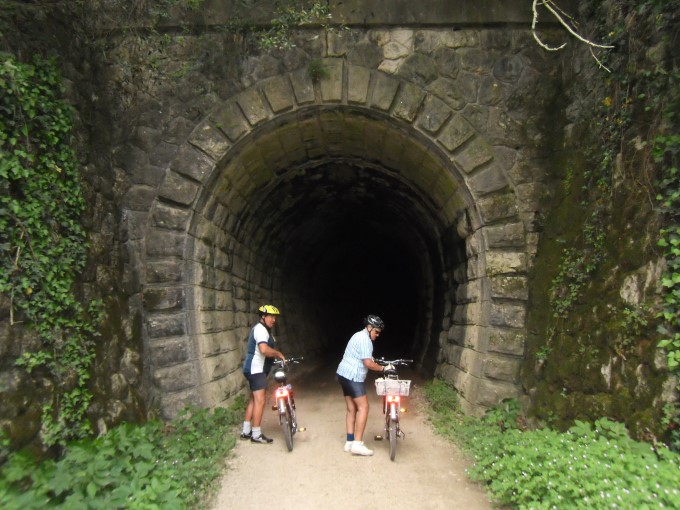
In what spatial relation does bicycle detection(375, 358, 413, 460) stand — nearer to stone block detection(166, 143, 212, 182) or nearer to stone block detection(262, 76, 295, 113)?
stone block detection(166, 143, 212, 182)

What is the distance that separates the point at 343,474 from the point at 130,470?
2.02m

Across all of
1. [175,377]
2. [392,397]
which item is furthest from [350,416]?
[175,377]

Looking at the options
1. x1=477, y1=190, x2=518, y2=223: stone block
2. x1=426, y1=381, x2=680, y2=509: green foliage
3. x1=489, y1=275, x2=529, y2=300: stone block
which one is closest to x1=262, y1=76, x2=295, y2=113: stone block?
x1=477, y1=190, x2=518, y2=223: stone block

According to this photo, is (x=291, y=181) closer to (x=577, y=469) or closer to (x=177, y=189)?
(x=177, y=189)

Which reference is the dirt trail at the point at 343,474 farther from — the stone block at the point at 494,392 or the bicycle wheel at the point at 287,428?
the stone block at the point at 494,392

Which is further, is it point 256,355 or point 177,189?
point 177,189

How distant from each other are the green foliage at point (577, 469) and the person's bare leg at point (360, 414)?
1.20 metres

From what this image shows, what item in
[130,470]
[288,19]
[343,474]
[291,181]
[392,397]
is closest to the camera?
[130,470]

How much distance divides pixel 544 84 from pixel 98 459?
20.6 ft

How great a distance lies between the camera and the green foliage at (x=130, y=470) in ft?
10.2

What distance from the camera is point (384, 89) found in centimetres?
561

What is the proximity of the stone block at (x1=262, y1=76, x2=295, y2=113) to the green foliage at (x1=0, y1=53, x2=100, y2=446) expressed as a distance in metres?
2.27

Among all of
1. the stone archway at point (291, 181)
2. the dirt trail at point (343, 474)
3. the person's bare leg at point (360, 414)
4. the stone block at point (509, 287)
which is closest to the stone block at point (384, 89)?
the stone archway at point (291, 181)

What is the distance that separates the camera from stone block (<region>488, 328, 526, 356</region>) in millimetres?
5363
